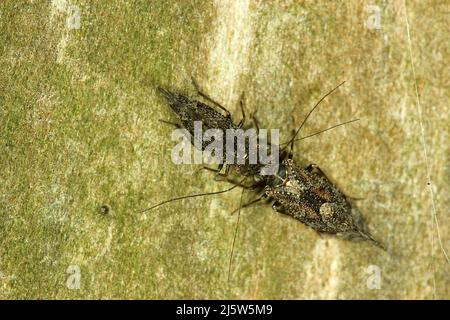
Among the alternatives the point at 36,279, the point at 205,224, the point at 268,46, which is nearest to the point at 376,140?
the point at 268,46

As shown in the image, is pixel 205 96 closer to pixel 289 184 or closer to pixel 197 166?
pixel 197 166

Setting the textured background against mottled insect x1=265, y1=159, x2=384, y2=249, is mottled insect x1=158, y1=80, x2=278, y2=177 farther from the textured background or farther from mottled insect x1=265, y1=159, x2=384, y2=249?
mottled insect x1=265, y1=159, x2=384, y2=249

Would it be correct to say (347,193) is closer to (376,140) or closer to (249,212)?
(376,140)

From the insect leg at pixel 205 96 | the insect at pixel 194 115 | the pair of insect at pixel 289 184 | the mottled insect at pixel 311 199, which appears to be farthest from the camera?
the insect leg at pixel 205 96

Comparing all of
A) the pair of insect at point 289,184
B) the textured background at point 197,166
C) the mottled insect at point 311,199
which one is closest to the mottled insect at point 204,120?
the pair of insect at point 289,184

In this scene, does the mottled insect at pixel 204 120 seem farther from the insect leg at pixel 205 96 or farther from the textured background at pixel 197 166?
the textured background at pixel 197 166

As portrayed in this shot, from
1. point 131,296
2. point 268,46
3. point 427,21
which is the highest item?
point 427,21
